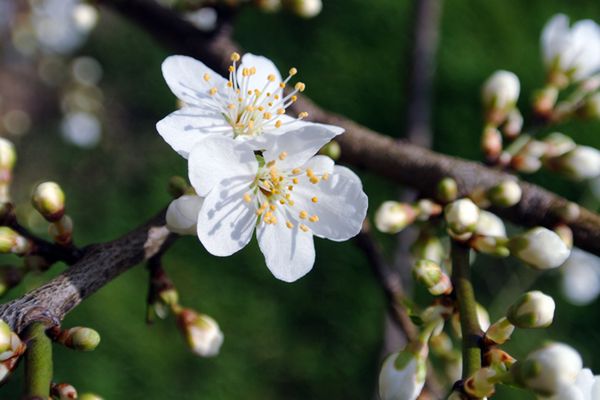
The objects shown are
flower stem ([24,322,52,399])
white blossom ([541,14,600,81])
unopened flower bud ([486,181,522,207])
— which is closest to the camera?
flower stem ([24,322,52,399])

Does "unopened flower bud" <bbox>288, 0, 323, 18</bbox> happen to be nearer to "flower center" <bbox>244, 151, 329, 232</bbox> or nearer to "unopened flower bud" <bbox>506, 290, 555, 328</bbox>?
"flower center" <bbox>244, 151, 329, 232</bbox>

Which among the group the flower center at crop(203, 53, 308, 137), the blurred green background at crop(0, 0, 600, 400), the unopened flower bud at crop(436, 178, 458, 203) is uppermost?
the flower center at crop(203, 53, 308, 137)

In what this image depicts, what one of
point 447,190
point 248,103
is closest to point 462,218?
point 447,190

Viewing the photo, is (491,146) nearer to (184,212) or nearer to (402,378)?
(402,378)

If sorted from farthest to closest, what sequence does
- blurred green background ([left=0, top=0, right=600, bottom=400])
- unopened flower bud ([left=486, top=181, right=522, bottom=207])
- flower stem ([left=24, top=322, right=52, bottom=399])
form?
blurred green background ([left=0, top=0, right=600, bottom=400]) < unopened flower bud ([left=486, top=181, right=522, bottom=207]) < flower stem ([left=24, top=322, right=52, bottom=399])

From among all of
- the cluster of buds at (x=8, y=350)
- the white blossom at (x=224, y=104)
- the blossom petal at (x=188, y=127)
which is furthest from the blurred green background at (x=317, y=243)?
the cluster of buds at (x=8, y=350)

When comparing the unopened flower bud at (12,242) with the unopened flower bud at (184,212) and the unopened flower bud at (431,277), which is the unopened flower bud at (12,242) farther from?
the unopened flower bud at (431,277)

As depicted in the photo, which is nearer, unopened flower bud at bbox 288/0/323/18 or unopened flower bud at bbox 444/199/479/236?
unopened flower bud at bbox 444/199/479/236

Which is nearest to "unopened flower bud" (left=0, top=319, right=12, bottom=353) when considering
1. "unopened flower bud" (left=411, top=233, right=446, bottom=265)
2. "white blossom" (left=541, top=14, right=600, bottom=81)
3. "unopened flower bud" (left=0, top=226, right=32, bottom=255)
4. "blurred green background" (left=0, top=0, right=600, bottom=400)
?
"unopened flower bud" (left=0, top=226, right=32, bottom=255)
